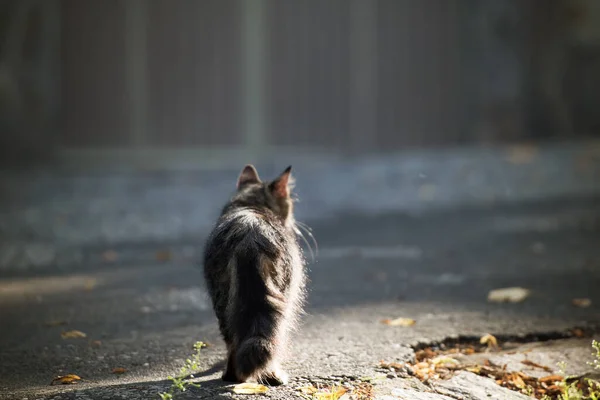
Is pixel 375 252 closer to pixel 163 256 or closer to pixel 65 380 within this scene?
pixel 163 256

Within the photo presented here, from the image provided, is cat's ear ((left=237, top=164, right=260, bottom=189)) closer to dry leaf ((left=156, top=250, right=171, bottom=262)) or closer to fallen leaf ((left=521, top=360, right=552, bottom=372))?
fallen leaf ((left=521, top=360, right=552, bottom=372))

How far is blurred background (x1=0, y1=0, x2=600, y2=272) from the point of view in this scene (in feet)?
33.8

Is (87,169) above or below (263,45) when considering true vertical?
below

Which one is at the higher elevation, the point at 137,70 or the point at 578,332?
the point at 137,70

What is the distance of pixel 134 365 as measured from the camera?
3508 mm

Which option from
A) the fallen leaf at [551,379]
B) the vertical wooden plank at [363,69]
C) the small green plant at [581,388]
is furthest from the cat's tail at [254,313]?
the vertical wooden plank at [363,69]

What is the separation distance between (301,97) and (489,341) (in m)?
9.47

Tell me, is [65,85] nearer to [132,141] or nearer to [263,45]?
[132,141]

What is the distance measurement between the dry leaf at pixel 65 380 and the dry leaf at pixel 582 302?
9.66ft

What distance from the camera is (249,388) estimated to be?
3.00 metres

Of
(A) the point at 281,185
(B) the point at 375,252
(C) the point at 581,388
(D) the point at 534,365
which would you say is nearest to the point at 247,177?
(A) the point at 281,185

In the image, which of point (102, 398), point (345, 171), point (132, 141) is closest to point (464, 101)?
point (345, 171)

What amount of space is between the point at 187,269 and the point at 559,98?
7806 mm

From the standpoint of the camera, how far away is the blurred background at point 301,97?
33.8 ft
